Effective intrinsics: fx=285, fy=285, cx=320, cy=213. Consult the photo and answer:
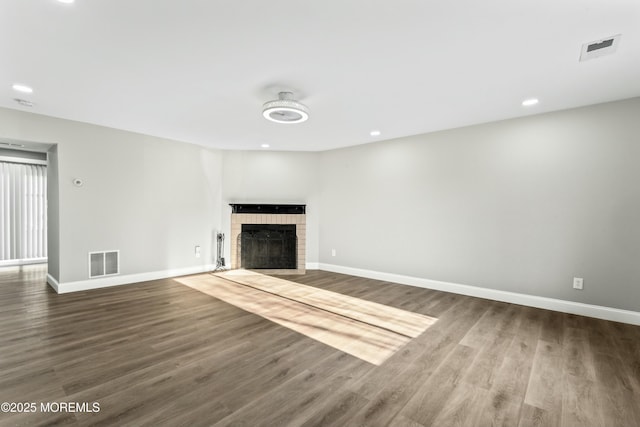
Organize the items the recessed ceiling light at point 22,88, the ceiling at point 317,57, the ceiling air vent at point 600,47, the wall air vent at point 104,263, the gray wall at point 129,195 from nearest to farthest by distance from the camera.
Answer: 1. the ceiling at point 317,57
2. the ceiling air vent at point 600,47
3. the recessed ceiling light at point 22,88
4. the gray wall at point 129,195
5. the wall air vent at point 104,263

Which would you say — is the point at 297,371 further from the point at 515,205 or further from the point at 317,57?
the point at 515,205

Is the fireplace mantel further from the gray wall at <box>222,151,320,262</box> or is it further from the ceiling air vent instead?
the ceiling air vent

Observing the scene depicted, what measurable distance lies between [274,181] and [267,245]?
1.36 metres

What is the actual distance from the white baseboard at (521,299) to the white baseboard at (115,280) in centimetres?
340

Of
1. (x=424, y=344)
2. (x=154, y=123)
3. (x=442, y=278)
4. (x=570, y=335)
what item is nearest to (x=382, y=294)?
(x=442, y=278)

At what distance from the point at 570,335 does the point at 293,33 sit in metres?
3.80

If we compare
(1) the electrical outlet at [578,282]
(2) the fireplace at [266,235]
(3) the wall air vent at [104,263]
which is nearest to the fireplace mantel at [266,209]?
(2) the fireplace at [266,235]

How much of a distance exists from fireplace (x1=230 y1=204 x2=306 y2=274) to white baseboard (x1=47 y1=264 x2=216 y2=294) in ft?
2.90

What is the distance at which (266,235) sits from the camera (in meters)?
5.96

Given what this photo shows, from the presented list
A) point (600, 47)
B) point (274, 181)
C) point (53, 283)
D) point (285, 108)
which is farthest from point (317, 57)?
point (53, 283)

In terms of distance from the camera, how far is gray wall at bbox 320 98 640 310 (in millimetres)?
3281

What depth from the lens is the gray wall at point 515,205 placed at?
10.8 ft

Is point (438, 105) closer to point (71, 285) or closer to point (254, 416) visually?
point (254, 416)

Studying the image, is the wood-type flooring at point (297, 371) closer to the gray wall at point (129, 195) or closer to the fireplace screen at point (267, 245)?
the gray wall at point (129, 195)
